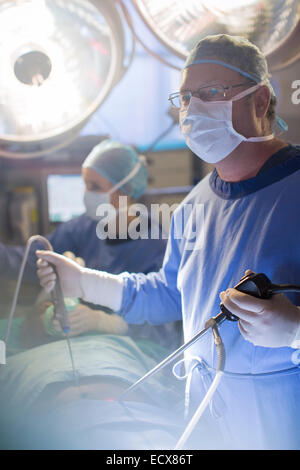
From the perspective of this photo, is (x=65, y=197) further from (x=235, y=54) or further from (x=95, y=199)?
(x=235, y=54)

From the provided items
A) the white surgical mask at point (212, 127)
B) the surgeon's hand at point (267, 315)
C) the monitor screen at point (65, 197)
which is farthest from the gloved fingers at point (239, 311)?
the monitor screen at point (65, 197)

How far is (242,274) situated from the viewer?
0.84 m

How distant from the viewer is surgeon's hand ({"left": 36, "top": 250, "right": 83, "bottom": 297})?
106cm

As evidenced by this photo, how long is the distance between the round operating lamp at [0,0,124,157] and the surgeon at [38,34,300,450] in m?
0.26

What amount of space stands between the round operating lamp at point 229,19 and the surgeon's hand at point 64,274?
563 mm

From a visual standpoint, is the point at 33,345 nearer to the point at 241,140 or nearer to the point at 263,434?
the point at 263,434

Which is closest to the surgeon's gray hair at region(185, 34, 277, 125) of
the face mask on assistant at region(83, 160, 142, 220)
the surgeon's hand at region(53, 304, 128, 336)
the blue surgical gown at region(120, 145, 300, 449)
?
the blue surgical gown at region(120, 145, 300, 449)

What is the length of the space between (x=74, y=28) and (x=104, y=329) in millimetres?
767

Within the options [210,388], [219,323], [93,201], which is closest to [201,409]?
[210,388]

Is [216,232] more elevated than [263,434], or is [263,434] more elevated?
[216,232]

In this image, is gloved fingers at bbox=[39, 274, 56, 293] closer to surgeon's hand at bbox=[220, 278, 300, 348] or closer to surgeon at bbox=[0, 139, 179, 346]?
surgeon at bbox=[0, 139, 179, 346]

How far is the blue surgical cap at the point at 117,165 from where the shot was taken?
1.16 meters

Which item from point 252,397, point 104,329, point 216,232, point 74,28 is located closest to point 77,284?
point 104,329

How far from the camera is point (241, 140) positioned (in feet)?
2.83
